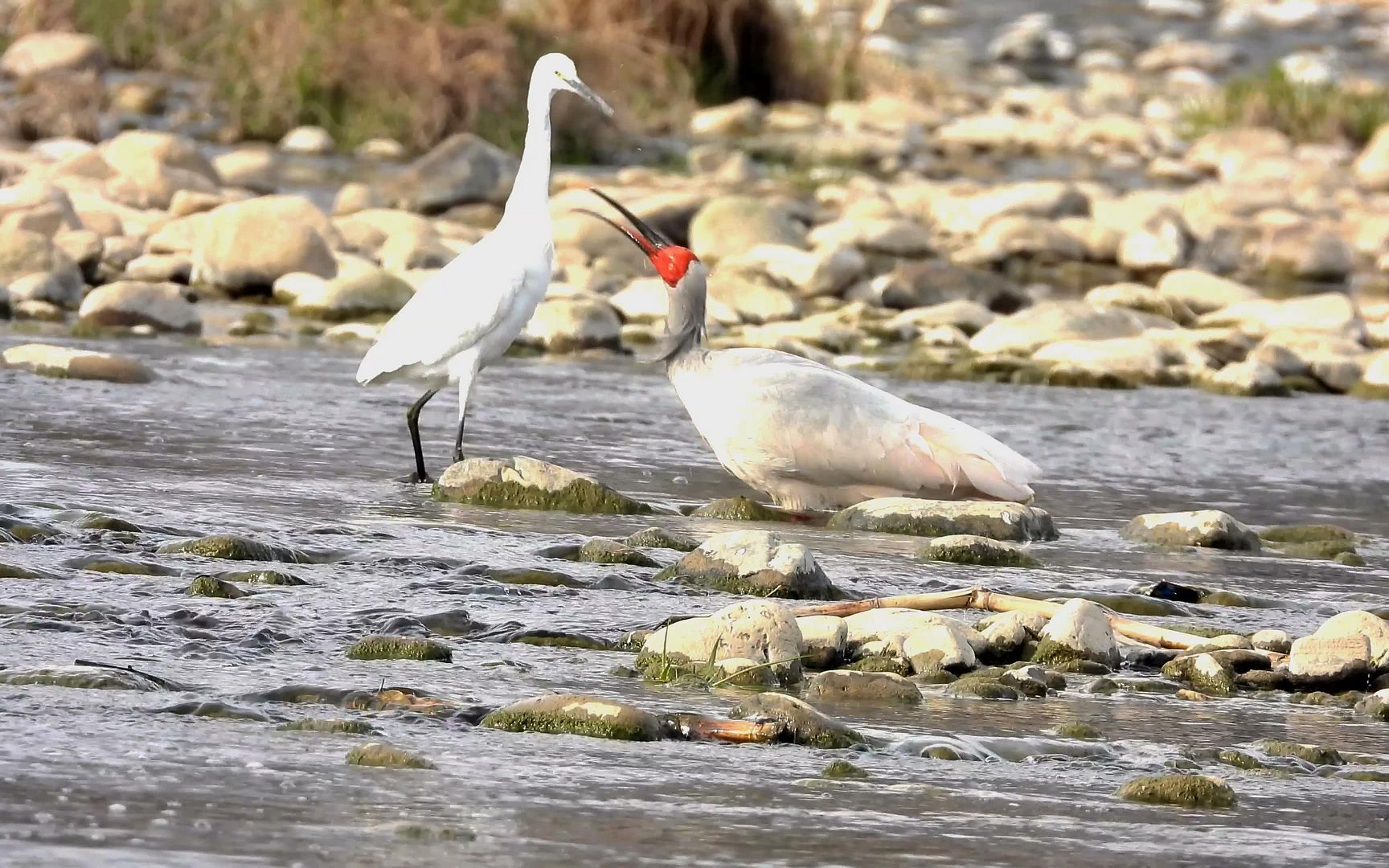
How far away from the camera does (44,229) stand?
1340 cm

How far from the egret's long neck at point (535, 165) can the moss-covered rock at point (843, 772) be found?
171 inches

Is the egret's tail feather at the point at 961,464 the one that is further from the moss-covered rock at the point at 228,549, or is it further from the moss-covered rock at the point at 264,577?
the moss-covered rock at the point at 264,577

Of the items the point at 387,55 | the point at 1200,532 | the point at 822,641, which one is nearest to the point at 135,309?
the point at 1200,532

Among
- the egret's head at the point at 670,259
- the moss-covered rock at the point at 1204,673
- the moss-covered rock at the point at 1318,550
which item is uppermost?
the egret's head at the point at 670,259

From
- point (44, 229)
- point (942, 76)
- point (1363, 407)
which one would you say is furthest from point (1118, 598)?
point (942, 76)

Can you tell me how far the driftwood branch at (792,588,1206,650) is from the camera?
17.9 feet

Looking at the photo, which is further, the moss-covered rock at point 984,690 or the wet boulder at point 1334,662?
the wet boulder at point 1334,662

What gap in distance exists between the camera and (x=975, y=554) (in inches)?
269

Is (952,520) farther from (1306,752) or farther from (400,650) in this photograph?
(1306,752)

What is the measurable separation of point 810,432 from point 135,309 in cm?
510

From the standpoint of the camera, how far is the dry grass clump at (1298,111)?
81.3ft

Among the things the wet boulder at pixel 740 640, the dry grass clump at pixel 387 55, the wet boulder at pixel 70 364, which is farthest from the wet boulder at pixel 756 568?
the dry grass clump at pixel 387 55

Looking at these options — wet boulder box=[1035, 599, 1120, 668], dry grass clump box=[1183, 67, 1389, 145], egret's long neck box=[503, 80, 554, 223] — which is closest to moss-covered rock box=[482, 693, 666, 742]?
wet boulder box=[1035, 599, 1120, 668]

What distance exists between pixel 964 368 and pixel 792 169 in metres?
9.20
